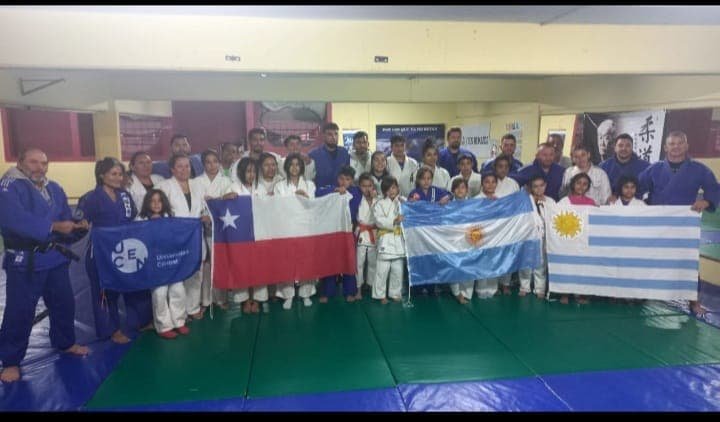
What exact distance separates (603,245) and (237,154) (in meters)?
3.83

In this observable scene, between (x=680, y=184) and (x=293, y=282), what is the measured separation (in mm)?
3727

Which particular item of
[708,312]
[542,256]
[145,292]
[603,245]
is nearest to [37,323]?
[145,292]

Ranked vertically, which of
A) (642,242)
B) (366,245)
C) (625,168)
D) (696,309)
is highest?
(625,168)

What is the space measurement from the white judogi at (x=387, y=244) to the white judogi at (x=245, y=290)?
1.08 metres

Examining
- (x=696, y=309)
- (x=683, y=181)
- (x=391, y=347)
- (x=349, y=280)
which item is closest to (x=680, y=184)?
(x=683, y=181)

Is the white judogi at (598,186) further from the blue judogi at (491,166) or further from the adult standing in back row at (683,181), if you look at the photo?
the blue judogi at (491,166)

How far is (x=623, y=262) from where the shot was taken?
407cm

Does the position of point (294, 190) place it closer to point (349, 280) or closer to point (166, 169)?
point (349, 280)

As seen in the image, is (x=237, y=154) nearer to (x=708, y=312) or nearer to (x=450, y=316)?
(x=450, y=316)

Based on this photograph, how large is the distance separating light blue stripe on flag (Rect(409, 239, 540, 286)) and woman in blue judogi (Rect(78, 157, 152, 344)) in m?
2.38

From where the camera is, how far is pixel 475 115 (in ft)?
31.8

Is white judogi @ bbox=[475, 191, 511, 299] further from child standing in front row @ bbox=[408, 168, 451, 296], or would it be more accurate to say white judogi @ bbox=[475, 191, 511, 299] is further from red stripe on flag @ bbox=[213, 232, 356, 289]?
red stripe on flag @ bbox=[213, 232, 356, 289]

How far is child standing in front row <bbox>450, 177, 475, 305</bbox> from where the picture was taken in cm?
432

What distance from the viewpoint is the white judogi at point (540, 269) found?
4.24 meters
